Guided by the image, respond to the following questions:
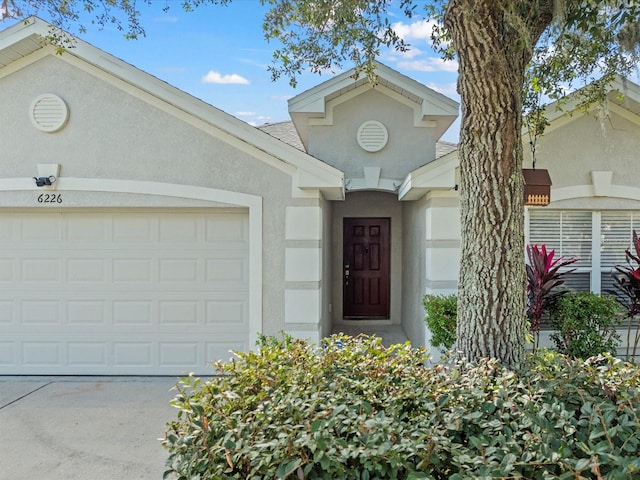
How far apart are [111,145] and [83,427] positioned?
3.99m

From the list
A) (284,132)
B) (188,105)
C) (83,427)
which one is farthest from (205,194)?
(284,132)

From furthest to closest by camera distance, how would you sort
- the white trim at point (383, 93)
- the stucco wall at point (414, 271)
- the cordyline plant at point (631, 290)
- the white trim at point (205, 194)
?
the white trim at point (383, 93), the stucco wall at point (414, 271), the white trim at point (205, 194), the cordyline plant at point (631, 290)

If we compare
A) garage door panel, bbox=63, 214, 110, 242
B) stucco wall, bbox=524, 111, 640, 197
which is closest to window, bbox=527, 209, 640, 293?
stucco wall, bbox=524, 111, 640, 197

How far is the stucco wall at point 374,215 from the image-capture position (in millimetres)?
10977

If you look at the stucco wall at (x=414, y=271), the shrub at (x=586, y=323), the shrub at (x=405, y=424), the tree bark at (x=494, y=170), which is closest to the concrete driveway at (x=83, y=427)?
the shrub at (x=405, y=424)

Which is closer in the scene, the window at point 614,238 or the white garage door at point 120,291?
the white garage door at point 120,291

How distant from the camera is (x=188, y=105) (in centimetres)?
660

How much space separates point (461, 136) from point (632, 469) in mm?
2707

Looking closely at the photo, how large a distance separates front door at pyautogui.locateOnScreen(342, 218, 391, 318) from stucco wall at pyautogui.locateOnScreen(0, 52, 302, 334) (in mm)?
4565

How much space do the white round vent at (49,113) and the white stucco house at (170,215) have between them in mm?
19

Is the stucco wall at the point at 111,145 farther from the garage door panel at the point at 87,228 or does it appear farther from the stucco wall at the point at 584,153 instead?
the stucco wall at the point at 584,153

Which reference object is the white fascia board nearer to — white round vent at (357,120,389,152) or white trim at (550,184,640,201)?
white trim at (550,184,640,201)

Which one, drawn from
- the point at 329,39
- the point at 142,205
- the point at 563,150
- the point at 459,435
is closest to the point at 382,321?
the point at 563,150

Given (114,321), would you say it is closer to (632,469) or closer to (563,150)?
(632,469)
